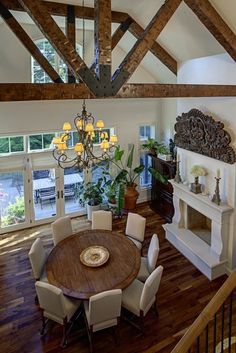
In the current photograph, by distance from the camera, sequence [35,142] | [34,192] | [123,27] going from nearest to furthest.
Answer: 1. [123,27]
2. [35,142]
3. [34,192]

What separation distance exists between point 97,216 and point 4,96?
11.5 feet

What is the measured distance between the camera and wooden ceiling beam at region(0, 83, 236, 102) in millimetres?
3195

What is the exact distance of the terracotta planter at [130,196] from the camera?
332 inches

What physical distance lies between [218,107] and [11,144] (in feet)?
16.0

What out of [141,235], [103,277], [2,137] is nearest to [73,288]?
[103,277]

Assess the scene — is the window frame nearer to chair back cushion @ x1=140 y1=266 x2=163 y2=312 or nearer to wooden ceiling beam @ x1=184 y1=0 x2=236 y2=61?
wooden ceiling beam @ x1=184 y1=0 x2=236 y2=61

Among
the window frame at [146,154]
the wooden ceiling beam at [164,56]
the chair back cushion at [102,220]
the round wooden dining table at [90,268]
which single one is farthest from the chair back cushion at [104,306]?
the window frame at [146,154]

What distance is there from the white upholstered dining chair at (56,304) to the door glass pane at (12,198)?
3760 millimetres

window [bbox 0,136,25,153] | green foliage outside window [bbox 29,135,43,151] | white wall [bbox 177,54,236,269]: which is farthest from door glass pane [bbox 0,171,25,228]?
white wall [bbox 177,54,236,269]

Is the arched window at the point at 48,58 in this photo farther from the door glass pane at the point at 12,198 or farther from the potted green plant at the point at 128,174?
the potted green plant at the point at 128,174

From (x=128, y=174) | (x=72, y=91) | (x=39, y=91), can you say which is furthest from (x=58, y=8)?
(x=128, y=174)

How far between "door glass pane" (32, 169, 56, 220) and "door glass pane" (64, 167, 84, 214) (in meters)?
0.38

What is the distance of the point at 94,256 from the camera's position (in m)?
4.88

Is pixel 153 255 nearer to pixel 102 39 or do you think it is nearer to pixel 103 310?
pixel 103 310
